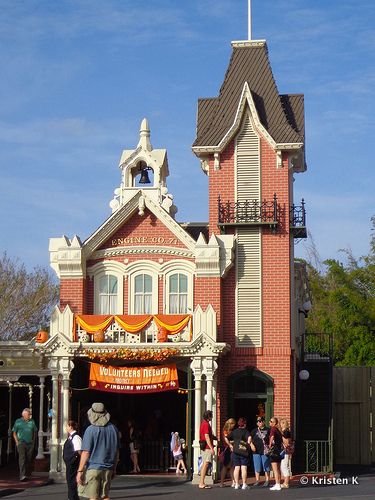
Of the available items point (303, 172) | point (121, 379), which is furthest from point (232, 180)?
point (121, 379)

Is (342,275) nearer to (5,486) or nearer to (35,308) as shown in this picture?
(35,308)

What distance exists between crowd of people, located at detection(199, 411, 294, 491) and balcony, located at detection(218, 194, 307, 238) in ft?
22.4

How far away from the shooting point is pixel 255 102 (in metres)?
28.9

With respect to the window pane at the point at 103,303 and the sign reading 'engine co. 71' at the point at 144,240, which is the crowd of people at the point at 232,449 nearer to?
the window pane at the point at 103,303

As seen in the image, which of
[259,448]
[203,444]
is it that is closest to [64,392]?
[203,444]

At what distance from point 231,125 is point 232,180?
182cm

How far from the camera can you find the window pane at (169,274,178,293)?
27.5 metres

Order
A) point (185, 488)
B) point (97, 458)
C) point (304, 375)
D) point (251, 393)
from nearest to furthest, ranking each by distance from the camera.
→ point (97, 458) < point (185, 488) < point (251, 393) < point (304, 375)

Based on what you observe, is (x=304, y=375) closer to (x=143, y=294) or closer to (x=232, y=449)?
(x=143, y=294)

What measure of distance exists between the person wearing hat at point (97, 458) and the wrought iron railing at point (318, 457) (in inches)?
499

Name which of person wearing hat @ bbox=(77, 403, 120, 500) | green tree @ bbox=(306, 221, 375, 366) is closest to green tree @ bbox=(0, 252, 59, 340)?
green tree @ bbox=(306, 221, 375, 366)

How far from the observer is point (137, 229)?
27953 mm

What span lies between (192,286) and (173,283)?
0.66 m

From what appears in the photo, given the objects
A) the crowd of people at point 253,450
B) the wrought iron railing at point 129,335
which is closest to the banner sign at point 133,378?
the wrought iron railing at point 129,335
